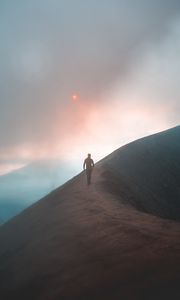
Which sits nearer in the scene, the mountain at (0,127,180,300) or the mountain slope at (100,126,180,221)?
the mountain at (0,127,180,300)

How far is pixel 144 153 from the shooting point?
4984 centimetres

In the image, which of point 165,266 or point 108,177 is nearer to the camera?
point 165,266

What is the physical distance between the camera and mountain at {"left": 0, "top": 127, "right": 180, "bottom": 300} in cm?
952

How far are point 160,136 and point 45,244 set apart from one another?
46512mm

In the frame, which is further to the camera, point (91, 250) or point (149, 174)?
point (149, 174)

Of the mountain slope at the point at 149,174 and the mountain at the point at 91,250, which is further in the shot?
the mountain slope at the point at 149,174

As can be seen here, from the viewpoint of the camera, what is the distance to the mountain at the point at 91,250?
9516 mm

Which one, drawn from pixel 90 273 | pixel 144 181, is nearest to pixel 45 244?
pixel 90 273

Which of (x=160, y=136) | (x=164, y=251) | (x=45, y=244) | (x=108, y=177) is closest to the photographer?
(x=164, y=251)

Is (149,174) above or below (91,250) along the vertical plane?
above

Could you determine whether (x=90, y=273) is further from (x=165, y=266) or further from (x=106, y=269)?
(x=165, y=266)

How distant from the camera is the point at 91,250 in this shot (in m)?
13.1

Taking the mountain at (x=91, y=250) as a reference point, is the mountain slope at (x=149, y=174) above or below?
above

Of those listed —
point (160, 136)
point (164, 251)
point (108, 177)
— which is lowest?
point (164, 251)
